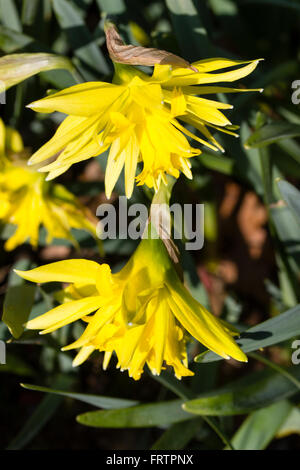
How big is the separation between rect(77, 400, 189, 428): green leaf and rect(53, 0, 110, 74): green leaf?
91 cm

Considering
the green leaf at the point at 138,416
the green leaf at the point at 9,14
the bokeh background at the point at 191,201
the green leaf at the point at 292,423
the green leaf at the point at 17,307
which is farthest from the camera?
the green leaf at the point at 292,423

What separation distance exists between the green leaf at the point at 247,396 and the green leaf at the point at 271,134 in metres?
0.59

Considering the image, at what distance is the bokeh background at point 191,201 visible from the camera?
1.34 meters

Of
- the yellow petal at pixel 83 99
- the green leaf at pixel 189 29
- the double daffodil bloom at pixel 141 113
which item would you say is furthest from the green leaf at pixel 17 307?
the green leaf at pixel 189 29

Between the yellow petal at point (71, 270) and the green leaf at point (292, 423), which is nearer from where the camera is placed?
the yellow petal at point (71, 270)

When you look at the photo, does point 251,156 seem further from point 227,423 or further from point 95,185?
Answer: point 227,423

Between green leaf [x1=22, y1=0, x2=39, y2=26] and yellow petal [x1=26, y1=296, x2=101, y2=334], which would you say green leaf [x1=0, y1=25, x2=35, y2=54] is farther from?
yellow petal [x1=26, y1=296, x2=101, y2=334]

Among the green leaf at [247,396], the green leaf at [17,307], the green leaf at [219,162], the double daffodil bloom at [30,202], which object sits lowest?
the green leaf at [247,396]

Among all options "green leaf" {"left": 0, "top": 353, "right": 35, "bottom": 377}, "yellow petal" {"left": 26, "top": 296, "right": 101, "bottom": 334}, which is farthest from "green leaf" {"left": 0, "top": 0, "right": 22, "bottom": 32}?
"green leaf" {"left": 0, "top": 353, "right": 35, "bottom": 377}

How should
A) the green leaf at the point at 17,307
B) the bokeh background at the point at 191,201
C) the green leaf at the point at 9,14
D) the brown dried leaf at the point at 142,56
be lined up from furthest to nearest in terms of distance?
the green leaf at the point at 9,14 < the bokeh background at the point at 191,201 < the green leaf at the point at 17,307 < the brown dried leaf at the point at 142,56

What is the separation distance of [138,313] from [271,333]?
1.15 feet

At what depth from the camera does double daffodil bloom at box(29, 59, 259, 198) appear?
868mm

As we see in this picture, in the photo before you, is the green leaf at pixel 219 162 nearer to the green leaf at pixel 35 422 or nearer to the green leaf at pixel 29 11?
the green leaf at pixel 29 11
